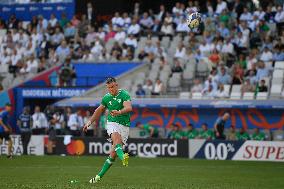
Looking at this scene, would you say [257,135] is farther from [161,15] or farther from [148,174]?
[148,174]

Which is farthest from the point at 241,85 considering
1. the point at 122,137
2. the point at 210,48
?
the point at 122,137

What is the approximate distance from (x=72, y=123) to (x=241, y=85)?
7.38 meters

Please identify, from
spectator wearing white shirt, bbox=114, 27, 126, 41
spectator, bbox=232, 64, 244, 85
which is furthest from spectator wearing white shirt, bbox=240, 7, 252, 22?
spectator wearing white shirt, bbox=114, 27, 126, 41

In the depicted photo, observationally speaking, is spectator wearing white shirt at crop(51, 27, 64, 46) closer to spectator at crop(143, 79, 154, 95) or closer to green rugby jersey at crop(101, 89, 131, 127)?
spectator at crop(143, 79, 154, 95)

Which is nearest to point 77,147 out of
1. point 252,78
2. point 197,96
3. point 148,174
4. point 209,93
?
point 197,96

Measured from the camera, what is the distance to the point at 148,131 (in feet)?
110

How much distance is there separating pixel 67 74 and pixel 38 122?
3384mm

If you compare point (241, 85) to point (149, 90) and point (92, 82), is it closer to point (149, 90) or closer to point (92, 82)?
point (149, 90)

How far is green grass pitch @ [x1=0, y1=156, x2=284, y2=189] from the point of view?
1733 cm

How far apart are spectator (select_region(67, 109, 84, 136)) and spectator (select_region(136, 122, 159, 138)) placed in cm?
259

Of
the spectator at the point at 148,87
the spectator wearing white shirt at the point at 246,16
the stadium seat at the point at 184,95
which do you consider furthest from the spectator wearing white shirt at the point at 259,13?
the spectator at the point at 148,87

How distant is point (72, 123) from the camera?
35.0 meters

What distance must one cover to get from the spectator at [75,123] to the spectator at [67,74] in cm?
345

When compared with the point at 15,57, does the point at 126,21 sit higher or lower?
higher
